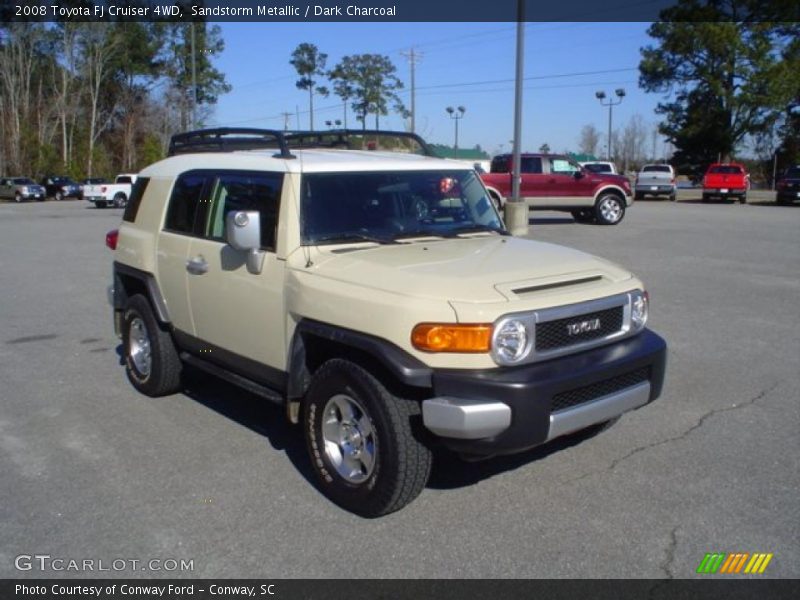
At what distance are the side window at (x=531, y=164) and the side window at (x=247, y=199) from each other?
714 inches

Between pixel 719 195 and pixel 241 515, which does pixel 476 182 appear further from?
pixel 719 195

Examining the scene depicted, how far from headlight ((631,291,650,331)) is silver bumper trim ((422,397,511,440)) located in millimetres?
1195

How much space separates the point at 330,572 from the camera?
3447mm

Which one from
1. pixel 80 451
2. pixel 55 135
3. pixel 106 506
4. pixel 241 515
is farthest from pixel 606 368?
pixel 55 135

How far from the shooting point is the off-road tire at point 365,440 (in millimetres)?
3725

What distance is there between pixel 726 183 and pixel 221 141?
34.8 m

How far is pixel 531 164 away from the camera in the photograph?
22453mm

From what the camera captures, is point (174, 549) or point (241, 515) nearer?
point (174, 549)

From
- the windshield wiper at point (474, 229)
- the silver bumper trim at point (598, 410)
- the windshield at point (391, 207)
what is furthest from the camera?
the windshield wiper at point (474, 229)

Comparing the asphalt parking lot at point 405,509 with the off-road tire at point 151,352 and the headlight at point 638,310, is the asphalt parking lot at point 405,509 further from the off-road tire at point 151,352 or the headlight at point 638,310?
the headlight at point 638,310

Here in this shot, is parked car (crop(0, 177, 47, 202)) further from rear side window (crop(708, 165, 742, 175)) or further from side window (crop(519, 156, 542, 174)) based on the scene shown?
rear side window (crop(708, 165, 742, 175))

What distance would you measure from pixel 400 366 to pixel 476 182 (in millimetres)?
2311

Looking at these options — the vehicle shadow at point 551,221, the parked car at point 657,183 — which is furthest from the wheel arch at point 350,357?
the parked car at point 657,183

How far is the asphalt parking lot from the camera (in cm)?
358
